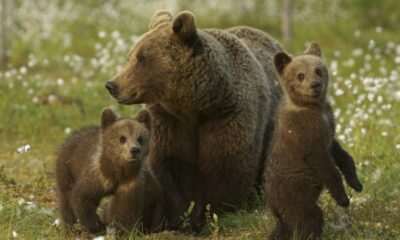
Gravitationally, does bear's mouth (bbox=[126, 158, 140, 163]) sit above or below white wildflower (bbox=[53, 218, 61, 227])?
above

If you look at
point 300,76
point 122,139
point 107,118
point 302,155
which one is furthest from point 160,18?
point 302,155

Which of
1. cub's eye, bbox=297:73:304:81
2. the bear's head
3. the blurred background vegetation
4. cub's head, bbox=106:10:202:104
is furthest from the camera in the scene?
the blurred background vegetation

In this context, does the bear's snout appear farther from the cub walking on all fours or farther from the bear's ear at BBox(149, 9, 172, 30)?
the cub walking on all fours

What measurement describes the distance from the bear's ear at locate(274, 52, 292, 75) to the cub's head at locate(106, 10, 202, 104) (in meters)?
0.83

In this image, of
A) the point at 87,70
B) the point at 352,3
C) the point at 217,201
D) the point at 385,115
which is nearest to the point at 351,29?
the point at 352,3

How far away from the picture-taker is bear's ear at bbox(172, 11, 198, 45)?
649 centimetres

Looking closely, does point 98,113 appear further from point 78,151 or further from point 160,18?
point 78,151

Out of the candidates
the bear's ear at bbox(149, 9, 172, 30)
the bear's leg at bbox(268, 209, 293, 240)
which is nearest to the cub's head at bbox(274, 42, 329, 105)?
the bear's leg at bbox(268, 209, 293, 240)

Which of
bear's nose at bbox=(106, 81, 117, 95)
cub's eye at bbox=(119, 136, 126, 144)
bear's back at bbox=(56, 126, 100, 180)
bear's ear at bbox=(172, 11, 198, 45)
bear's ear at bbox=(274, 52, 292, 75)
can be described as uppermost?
bear's ear at bbox=(172, 11, 198, 45)

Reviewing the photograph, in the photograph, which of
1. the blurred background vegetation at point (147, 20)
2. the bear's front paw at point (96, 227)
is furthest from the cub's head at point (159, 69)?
the blurred background vegetation at point (147, 20)

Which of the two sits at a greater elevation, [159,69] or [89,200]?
[159,69]

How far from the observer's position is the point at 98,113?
11.4 m

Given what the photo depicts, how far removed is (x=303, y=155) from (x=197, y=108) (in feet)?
4.00

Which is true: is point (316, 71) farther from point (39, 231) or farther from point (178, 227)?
point (39, 231)
